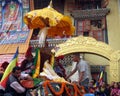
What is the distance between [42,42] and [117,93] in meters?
5.91

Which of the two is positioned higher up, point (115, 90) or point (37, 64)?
point (37, 64)

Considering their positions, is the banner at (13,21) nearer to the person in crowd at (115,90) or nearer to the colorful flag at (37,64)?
the person in crowd at (115,90)

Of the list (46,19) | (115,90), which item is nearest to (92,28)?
(115,90)

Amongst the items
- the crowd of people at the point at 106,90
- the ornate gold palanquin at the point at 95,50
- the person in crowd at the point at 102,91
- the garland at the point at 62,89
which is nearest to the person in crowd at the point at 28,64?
the garland at the point at 62,89

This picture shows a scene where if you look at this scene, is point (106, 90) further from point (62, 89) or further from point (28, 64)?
point (62, 89)

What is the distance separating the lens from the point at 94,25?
23109mm

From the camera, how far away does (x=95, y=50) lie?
1903 cm

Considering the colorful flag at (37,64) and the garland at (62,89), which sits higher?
the colorful flag at (37,64)

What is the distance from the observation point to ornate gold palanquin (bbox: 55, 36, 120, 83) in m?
18.5

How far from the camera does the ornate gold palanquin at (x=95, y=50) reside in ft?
60.5

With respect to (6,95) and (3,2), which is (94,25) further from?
(6,95)

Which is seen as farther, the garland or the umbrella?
the umbrella

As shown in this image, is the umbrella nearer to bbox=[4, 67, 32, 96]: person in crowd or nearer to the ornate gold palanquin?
bbox=[4, 67, 32, 96]: person in crowd

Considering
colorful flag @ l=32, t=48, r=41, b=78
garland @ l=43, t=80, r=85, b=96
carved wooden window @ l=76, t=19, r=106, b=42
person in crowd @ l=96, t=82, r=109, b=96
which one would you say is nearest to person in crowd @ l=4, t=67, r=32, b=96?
garland @ l=43, t=80, r=85, b=96
